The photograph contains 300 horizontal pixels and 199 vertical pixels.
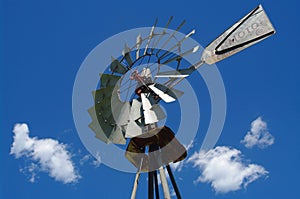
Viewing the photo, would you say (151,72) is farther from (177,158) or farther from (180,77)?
(177,158)

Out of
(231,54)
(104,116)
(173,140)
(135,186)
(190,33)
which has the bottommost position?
(135,186)

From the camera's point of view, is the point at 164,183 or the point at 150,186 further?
the point at 150,186

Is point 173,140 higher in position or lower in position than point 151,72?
lower

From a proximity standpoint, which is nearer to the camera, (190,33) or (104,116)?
(104,116)

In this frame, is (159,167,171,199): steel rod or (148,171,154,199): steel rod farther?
(148,171,154,199): steel rod

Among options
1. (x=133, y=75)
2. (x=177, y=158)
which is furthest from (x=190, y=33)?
(x=177, y=158)

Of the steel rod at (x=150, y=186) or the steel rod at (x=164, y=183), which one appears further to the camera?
the steel rod at (x=150, y=186)

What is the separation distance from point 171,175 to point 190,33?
3339mm

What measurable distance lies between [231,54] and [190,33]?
1129 mm

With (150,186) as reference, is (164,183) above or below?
below

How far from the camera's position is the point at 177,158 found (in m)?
8.44

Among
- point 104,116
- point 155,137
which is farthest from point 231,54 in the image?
point 104,116

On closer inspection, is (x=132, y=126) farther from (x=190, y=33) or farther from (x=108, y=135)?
(x=190, y=33)

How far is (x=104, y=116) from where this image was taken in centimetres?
852
